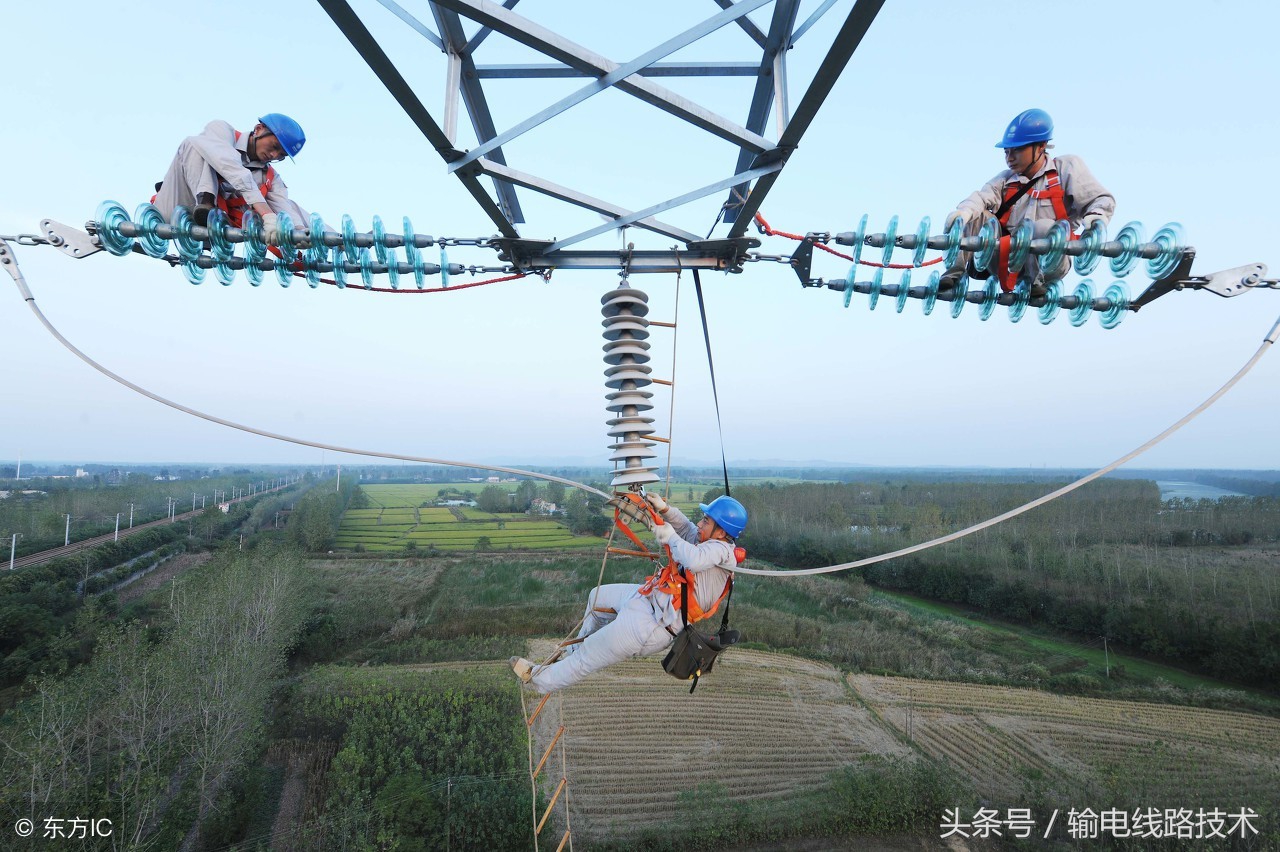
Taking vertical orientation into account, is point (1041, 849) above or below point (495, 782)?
below

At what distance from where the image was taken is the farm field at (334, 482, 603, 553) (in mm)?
70750

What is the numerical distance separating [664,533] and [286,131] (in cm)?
358

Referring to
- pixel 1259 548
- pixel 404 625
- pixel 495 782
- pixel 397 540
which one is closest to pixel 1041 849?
pixel 495 782

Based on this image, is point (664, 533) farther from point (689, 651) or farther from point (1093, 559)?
point (1093, 559)

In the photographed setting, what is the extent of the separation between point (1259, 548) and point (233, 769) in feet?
259

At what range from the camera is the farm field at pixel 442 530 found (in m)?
70.8

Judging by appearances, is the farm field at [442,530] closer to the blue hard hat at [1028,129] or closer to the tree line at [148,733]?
the tree line at [148,733]

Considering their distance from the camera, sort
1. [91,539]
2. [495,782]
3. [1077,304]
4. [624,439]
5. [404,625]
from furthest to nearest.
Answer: [91,539] → [404,625] → [495,782] → [624,439] → [1077,304]

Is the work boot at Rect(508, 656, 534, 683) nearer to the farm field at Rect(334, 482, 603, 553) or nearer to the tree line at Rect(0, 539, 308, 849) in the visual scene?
the tree line at Rect(0, 539, 308, 849)

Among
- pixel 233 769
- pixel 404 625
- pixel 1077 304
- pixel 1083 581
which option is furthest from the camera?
pixel 1083 581

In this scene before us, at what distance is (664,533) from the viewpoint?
4.04 metres

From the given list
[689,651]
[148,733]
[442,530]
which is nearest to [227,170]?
[689,651]

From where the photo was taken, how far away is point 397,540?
236 feet

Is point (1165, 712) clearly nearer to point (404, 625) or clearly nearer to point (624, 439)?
point (624, 439)
